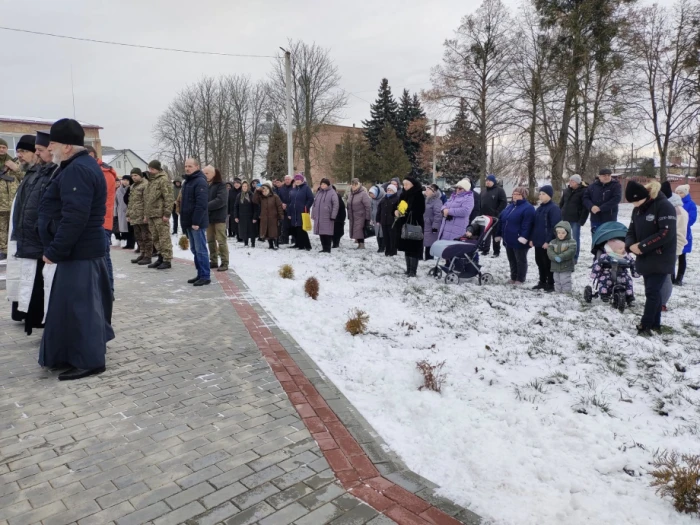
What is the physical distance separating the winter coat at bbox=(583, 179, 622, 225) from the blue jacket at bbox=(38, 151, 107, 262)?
8.65m

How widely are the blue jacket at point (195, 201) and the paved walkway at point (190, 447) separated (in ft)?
11.0

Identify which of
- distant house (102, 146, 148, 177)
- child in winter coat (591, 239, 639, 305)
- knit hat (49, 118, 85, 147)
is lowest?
child in winter coat (591, 239, 639, 305)

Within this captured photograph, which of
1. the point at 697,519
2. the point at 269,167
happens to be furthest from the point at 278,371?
the point at 269,167

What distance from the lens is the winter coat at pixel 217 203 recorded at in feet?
30.3

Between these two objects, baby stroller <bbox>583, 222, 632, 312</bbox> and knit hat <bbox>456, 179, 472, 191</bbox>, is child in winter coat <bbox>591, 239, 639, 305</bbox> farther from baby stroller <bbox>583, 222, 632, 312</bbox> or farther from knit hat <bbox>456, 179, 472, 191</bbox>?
knit hat <bbox>456, 179, 472, 191</bbox>

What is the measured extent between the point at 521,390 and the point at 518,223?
4.84 metres

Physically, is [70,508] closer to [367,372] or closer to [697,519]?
[367,372]

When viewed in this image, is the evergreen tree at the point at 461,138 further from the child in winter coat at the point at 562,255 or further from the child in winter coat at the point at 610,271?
the child in winter coat at the point at 610,271

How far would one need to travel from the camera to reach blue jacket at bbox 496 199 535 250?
8414mm

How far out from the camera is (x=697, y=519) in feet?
8.62

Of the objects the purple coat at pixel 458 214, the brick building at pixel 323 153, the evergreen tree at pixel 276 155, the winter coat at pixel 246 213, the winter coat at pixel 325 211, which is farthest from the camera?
the evergreen tree at pixel 276 155

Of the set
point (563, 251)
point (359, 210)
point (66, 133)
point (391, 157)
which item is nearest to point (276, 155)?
point (391, 157)

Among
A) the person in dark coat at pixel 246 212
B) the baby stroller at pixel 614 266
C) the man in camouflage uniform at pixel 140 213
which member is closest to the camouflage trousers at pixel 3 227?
the man in camouflage uniform at pixel 140 213

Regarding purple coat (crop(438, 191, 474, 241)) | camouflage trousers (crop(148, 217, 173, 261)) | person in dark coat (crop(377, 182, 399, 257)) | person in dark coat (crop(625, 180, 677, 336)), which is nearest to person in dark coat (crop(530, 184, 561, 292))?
purple coat (crop(438, 191, 474, 241))
